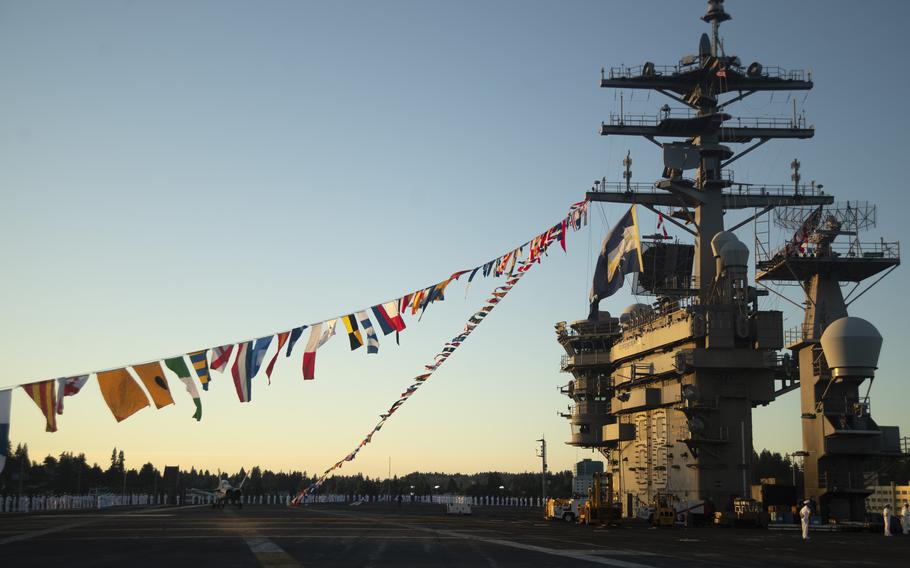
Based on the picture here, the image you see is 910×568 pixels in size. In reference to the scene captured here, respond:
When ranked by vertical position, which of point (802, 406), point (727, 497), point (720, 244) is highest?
point (720, 244)

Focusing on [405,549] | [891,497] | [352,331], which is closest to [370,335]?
[352,331]

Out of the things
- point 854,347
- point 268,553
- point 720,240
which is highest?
point 720,240

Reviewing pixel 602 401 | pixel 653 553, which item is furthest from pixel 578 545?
pixel 602 401

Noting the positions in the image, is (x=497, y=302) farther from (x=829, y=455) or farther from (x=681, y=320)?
(x=829, y=455)

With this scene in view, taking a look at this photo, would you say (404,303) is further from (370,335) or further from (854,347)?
(854,347)

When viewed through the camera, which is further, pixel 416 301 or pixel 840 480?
pixel 840 480

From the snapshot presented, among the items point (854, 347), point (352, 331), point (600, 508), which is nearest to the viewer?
point (352, 331)

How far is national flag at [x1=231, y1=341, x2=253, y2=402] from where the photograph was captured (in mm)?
30359

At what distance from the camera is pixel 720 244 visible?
2151 inches

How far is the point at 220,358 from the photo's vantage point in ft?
99.8

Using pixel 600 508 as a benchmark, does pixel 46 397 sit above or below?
above

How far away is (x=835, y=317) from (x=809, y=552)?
29.2 m

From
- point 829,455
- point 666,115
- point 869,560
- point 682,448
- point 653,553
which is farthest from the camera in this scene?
point 666,115

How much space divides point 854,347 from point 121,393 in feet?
132
